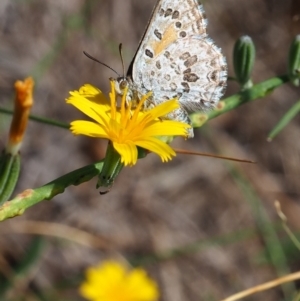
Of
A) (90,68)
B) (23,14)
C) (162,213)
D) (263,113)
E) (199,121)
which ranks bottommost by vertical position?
(162,213)

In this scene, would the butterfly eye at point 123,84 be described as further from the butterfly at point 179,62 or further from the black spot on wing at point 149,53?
the black spot on wing at point 149,53

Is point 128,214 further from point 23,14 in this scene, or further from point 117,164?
point 117,164

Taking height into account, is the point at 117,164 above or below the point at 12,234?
above

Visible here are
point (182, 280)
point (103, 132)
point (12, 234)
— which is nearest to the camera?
point (103, 132)

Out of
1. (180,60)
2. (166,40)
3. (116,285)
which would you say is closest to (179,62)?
(180,60)

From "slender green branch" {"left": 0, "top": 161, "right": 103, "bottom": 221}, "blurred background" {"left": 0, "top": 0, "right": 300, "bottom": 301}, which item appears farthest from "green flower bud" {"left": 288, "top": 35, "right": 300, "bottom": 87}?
"blurred background" {"left": 0, "top": 0, "right": 300, "bottom": 301}

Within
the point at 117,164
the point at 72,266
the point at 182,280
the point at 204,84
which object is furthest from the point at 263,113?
the point at 117,164

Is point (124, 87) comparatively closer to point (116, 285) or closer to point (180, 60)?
point (180, 60)

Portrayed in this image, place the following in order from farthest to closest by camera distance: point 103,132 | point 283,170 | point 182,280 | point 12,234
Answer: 1. point 283,170
2. point 182,280
3. point 12,234
4. point 103,132
